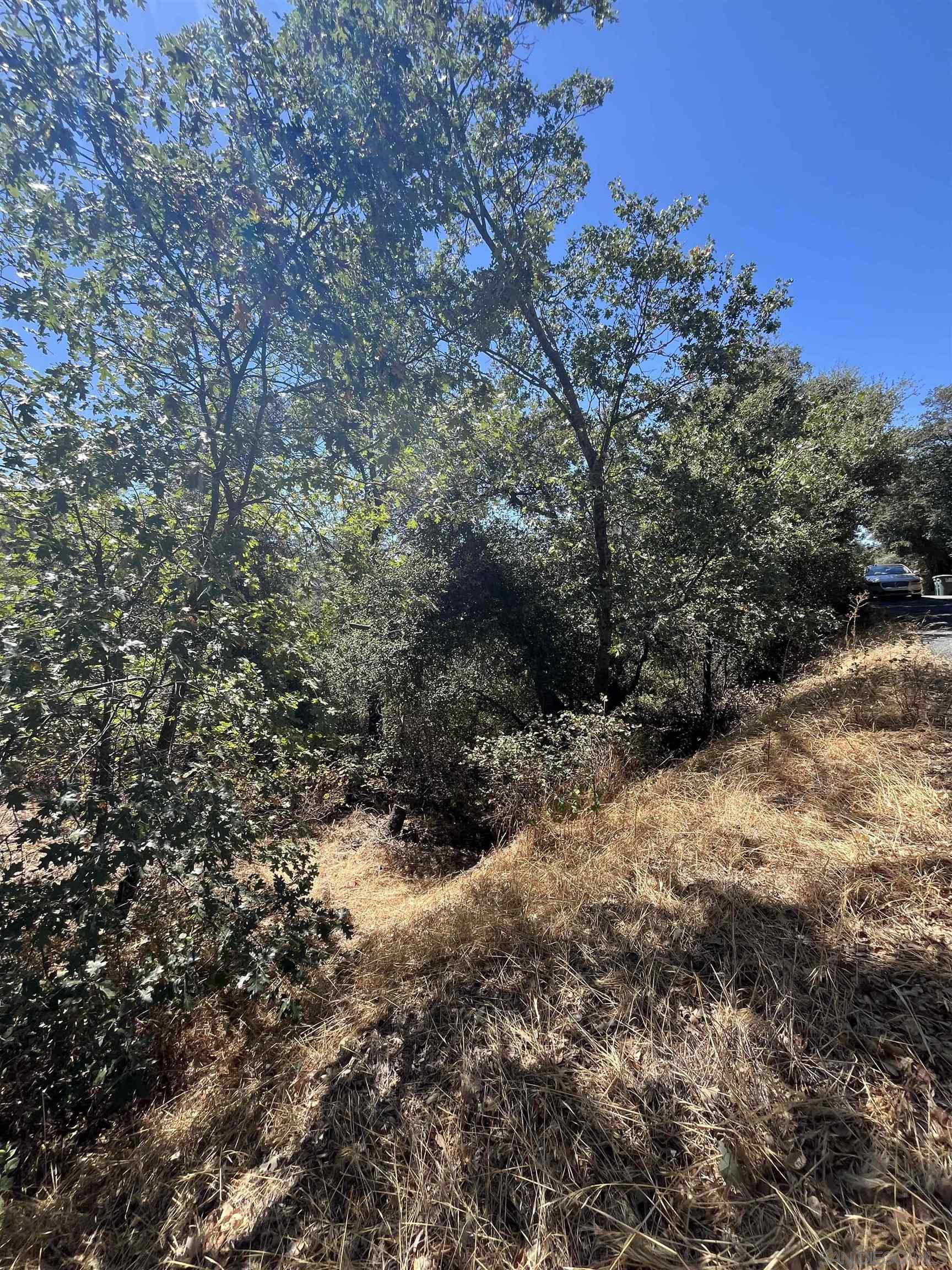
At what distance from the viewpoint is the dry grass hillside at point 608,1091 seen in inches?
55.9

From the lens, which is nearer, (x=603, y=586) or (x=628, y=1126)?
(x=628, y=1126)

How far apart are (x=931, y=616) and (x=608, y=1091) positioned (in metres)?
14.2

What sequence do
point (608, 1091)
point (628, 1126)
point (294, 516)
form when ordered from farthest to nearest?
point (294, 516), point (608, 1091), point (628, 1126)

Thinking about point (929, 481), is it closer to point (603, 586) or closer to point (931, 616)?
point (931, 616)

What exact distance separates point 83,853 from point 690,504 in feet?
24.4

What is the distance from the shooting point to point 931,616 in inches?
448

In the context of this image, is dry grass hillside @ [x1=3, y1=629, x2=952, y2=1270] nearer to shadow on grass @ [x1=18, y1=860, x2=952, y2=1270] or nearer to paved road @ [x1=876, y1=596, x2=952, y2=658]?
shadow on grass @ [x1=18, y1=860, x2=952, y2=1270]

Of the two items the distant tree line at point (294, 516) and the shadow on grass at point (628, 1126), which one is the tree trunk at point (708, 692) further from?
the shadow on grass at point (628, 1126)

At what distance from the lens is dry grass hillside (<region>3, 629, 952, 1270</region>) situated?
142 cm

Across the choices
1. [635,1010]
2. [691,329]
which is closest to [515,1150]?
[635,1010]

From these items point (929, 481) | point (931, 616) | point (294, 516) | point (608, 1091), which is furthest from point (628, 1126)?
point (929, 481)

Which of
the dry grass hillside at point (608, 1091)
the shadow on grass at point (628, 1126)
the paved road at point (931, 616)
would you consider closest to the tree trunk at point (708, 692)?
the paved road at point (931, 616)

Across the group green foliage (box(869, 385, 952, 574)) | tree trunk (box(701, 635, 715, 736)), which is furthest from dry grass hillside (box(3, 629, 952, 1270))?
green foliage (box(869, 385, 952, 574))

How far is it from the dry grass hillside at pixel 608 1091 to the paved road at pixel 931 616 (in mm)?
5624
